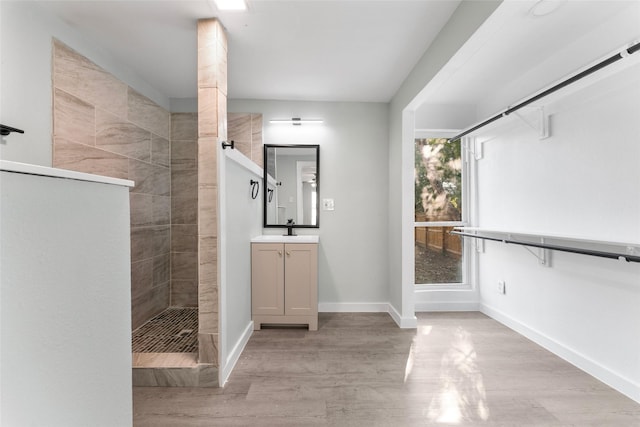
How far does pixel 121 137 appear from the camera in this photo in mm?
2553

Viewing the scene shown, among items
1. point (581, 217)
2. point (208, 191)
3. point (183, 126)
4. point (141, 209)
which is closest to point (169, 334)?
point (141, 209)

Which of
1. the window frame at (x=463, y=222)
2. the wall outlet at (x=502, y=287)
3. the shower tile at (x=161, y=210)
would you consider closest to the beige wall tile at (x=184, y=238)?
the shower tile at (x=161, y=210)

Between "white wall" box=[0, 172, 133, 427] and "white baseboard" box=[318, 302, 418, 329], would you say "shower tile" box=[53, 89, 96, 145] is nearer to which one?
"white wall" box=[0, 172, 133, 427]

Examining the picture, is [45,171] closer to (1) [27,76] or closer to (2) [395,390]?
(1) [27,76]

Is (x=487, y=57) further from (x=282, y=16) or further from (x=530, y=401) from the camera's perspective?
(x=530, y=401)

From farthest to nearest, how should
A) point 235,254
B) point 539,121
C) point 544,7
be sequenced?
point 539,121 < point 235,254 < point 544,7

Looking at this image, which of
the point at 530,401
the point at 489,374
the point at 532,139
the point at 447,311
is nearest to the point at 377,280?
the point at 447,311

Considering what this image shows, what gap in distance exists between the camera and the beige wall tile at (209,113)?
1.88 metres

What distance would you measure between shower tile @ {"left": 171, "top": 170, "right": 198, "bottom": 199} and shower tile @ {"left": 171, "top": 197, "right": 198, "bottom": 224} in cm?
5

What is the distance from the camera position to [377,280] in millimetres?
3369

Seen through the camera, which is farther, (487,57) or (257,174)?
(257,174)

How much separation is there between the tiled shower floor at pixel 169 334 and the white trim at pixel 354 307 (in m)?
1.40

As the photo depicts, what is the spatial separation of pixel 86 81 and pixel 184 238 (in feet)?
5.61

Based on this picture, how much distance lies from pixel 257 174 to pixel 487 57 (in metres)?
2.30
